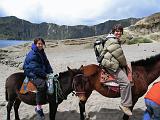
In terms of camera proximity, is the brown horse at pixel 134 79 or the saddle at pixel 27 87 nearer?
the brown horse at pixel 134 79

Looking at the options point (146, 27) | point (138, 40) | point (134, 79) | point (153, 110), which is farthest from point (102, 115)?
point (146, 27)

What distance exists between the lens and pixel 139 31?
155 ft

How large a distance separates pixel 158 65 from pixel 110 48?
148cm

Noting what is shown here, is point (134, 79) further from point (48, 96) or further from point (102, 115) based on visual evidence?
point (48, 96)

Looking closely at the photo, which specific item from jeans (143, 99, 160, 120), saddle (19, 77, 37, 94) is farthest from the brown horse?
jeans (143, 99, 160, 120)

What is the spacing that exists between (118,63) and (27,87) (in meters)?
2.52

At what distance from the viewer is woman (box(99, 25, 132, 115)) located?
29.1 feet

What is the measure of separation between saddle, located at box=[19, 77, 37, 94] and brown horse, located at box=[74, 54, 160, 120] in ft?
3.81

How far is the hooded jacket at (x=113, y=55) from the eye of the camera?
8.95 metres

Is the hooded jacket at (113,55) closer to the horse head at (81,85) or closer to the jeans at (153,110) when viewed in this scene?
the horse head at (81,85)

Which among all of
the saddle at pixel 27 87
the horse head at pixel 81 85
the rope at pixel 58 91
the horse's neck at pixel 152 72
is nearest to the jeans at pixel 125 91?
the horse's neck at pixel 152 72

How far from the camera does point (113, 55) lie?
354 inches

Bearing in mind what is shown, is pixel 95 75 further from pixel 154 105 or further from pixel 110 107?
pixel 154 105

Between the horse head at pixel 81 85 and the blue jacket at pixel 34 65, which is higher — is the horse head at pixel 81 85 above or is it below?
below
